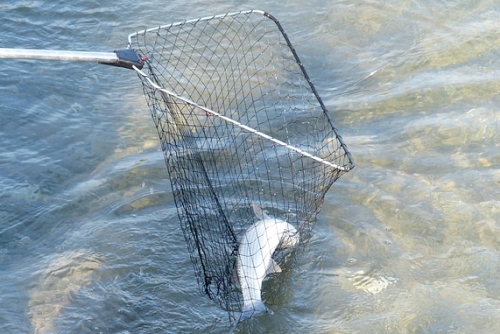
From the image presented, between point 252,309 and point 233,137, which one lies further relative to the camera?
point 233,137

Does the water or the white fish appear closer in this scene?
the white fish

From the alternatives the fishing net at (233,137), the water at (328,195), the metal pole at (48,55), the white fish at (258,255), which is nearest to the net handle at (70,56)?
the metal pole at (48,55)

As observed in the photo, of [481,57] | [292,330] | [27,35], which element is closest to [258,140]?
[292,330]

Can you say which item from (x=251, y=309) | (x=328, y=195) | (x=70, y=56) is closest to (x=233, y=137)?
(x=328, y=195)

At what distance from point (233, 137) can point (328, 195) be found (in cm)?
123

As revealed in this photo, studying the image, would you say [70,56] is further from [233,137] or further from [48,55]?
[233,137]

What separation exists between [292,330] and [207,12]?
5.74 metres

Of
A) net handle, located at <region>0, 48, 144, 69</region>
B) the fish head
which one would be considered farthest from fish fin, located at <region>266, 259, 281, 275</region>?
net handle, located at <region>0, 48, 144, 69</region>

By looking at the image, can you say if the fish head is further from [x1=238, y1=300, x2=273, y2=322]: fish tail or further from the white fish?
[x1=238, y1=300, x2=273, y2=322]: fish tail

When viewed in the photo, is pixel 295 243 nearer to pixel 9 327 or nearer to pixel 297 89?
pixel 9 327

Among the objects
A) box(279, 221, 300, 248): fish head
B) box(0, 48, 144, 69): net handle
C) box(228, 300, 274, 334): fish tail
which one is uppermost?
box(0, 48, 144, 69): net handle

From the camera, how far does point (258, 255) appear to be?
5.44 m

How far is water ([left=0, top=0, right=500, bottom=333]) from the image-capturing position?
5.64 metres

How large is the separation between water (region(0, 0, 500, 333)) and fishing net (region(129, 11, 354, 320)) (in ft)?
0.84
